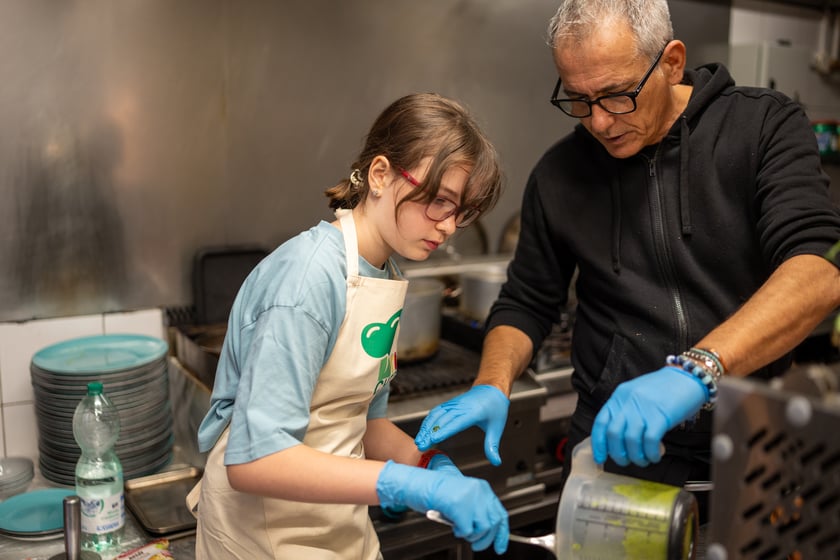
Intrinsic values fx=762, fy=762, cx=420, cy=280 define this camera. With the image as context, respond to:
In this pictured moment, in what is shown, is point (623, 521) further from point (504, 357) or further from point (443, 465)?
point (504, 357)

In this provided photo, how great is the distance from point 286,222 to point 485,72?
2.89 feet

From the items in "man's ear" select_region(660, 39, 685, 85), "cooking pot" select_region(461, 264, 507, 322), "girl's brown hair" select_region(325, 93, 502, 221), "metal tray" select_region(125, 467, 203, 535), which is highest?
"man's ear" select_region(660, 39, 685, 85)

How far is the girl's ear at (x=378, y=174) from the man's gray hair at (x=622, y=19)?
39 cm

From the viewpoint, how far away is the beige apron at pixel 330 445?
111cm

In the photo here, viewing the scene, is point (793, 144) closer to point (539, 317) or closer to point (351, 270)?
point (539, 317)

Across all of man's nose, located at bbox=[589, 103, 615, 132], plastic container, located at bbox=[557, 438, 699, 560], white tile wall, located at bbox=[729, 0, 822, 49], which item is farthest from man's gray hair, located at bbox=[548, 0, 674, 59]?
white tile wall, located at bbox=[729, 0, 822, 49]

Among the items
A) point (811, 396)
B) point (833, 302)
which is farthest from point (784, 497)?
point (833, 302)

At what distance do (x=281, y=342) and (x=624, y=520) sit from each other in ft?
1.55

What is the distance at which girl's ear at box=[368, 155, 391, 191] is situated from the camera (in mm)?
1113

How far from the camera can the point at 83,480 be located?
153 cm

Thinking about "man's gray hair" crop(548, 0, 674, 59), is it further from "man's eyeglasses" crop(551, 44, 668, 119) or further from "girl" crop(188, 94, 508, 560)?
"girl" crop(188, 94, 508, 560)

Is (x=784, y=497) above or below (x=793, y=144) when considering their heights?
below

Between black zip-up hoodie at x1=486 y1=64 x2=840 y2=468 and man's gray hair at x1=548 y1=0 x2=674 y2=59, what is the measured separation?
0.17 m

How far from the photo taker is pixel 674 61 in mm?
1300
